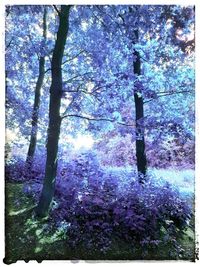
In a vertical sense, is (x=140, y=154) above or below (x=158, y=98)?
below

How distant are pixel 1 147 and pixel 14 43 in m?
1.10

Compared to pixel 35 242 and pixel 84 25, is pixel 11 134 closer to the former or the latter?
pixel 35 242

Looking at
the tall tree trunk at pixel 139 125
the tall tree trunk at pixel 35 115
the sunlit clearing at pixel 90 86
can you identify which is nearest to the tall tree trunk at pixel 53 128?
the tall tree trunk at pixel 35 115

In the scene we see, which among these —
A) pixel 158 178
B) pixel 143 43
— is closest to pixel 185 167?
pixel 158 178

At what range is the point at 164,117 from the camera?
12.0 feet

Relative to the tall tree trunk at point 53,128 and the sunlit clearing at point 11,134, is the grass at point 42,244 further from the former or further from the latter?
the sunlit clearing at point 11,134

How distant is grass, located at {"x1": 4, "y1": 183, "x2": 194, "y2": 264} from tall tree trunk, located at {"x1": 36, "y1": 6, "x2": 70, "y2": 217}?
16 centimetres

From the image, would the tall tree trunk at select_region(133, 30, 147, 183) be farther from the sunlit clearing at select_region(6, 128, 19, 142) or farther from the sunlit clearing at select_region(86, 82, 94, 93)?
the sunlit clearing at select_region(6, 128, 19, 142)

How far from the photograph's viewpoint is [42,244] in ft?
11.6

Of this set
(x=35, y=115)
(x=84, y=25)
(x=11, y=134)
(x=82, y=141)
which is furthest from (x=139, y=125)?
(x=11, y=134)

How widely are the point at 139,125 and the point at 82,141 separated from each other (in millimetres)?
624

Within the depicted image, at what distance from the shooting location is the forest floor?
11.6ft

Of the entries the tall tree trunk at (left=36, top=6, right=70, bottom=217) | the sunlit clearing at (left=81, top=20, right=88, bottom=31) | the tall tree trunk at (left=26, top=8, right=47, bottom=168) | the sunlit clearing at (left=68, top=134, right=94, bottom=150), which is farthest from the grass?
the sunlit clearing at (left=81, top=20, right=88, bottom=31)

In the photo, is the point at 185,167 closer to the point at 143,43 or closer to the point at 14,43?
the point at 143,43
